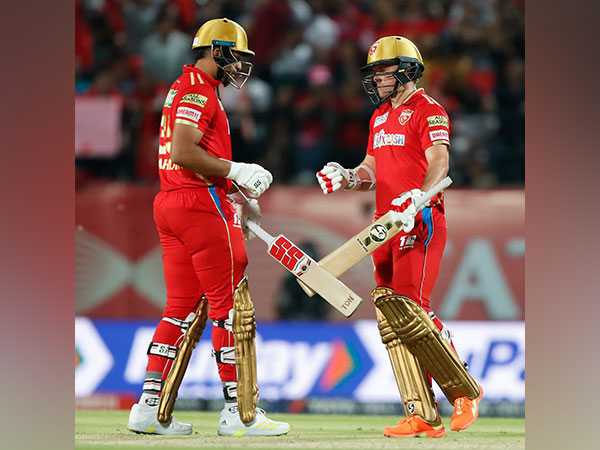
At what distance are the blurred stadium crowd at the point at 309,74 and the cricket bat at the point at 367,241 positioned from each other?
2646mm

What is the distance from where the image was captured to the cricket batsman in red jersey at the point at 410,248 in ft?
18.8

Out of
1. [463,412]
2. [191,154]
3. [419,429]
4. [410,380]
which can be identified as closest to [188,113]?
[191,154]

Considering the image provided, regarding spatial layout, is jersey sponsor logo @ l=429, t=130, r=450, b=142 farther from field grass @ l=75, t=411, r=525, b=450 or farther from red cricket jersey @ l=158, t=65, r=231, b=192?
field grass @ l=75, t=411, r=525, b=450

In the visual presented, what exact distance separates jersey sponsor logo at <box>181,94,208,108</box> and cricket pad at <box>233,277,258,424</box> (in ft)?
2.96

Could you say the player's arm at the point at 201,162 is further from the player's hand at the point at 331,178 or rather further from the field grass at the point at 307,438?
the field grass at the point at 307,438

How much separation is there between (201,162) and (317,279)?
0.80 metres

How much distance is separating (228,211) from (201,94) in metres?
0.59

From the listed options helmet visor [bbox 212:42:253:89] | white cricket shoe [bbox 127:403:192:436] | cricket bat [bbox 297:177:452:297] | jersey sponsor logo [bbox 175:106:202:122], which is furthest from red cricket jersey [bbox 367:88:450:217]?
white cricket shoe [bbox 127:403:192:436]

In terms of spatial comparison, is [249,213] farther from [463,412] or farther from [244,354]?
[463,412]

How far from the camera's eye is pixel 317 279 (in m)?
5.68

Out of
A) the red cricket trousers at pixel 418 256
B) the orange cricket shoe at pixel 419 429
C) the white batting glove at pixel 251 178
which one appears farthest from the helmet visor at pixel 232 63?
the orange cricket shoe at pixel 419 429
